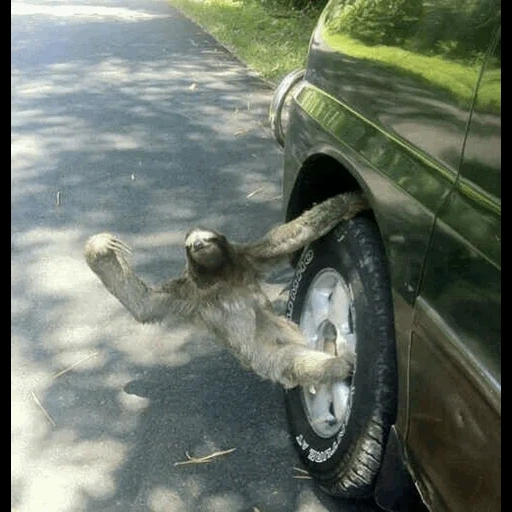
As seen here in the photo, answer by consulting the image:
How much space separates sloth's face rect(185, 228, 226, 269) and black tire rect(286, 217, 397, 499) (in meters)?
0.69

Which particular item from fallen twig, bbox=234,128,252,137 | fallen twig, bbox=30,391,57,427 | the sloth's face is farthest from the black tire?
fallen twig, bbox=234,128,252,137

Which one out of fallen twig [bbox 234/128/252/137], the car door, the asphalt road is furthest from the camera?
fallen twig [bbox 234/128/252/137]

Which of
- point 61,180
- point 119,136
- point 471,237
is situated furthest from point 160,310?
point 119,136

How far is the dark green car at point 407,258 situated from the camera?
223cm

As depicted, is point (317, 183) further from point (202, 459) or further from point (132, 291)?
point (202, 459)

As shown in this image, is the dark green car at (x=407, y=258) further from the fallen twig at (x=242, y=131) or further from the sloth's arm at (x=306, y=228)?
the fallen twig at (x=242, y=131)

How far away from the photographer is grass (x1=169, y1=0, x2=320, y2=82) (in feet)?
38.7

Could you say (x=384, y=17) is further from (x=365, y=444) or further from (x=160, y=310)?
(x=160, y=310)

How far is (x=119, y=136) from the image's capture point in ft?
28.7

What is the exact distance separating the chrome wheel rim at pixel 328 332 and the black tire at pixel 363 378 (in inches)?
2.9

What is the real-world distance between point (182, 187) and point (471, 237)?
16.7 feet

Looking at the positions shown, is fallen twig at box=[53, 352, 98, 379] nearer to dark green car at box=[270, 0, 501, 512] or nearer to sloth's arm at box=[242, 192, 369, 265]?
sloth's arm at box=[242, 192, 369, 265]


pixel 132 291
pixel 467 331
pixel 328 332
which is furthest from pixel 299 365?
pixel 467 331

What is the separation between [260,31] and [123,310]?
10.1 m
